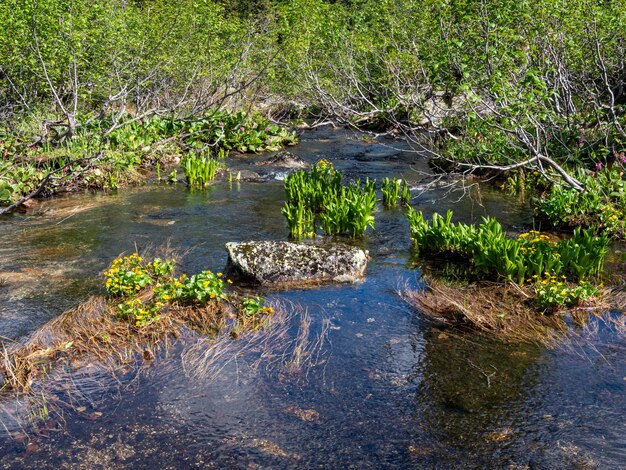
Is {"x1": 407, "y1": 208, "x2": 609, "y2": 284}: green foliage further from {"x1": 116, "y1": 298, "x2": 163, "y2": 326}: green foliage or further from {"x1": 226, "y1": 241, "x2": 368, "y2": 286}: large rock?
{"x1": 116, "y1": 298, "x2": 163, "y2": 326}: green foliage

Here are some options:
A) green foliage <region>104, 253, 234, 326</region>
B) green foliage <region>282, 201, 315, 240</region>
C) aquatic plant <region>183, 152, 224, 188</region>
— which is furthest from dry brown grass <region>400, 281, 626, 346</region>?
aquatic plant <region>183, 152, 224, 188</region>

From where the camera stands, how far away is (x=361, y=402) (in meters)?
5.30

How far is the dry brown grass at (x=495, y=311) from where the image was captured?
6.57 m

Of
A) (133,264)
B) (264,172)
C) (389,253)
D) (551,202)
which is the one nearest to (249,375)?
(133,264)

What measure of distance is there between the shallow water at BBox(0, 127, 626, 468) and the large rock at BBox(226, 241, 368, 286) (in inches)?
11.6

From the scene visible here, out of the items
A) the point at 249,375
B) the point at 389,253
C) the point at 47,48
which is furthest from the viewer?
the point at 47,48

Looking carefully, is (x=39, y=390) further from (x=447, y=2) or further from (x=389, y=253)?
(x=447, y=2)

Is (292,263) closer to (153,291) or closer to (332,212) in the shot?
(153,291)

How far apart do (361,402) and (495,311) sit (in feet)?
7.98

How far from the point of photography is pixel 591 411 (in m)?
5.09

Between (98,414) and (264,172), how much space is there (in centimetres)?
1160

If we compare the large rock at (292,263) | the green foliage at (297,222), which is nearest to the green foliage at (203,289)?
the large rock at (292,263)

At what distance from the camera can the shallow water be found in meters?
4.56

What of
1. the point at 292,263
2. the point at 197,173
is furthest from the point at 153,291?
the point at 197,173
